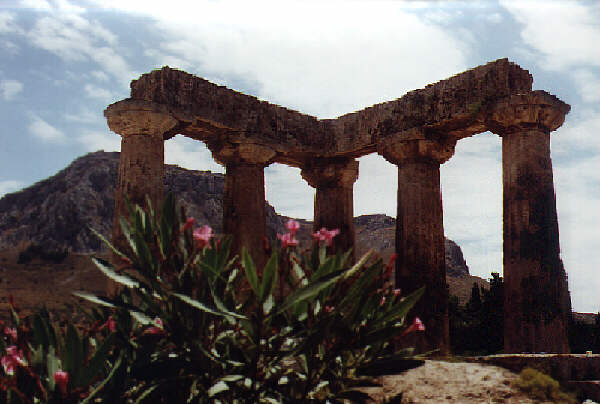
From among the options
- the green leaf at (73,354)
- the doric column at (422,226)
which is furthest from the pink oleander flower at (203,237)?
the doric column at (422,226)

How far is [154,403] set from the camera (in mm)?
3873

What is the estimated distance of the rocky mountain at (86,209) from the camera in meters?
51.8

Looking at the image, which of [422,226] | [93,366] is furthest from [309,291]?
[422,226]

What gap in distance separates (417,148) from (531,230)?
10.4ft

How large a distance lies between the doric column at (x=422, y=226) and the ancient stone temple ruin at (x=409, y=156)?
23 mm

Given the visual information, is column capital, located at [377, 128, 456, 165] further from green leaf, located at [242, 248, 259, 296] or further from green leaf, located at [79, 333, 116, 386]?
green leaf, located at [79, 333, 116, 386]

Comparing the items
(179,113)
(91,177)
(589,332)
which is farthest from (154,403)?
(91,177)

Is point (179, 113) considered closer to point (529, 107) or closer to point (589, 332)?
point (529, 107)

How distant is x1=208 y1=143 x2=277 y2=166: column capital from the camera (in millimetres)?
13242

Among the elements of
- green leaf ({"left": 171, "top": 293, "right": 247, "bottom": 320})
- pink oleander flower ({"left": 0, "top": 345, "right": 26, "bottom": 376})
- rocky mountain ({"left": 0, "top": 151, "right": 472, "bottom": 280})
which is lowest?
pink oleander flower ({"left": 0, "top": 345, "right": 26, "bottom": 376})

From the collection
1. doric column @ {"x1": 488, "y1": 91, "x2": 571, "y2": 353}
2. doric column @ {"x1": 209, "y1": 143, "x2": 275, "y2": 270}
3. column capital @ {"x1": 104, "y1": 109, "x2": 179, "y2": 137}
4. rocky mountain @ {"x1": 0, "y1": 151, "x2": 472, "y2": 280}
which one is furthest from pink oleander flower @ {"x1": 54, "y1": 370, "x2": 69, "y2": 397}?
rocky mountain @ {"x1": 0, "y1": 151, "x2": 472, "y2": 280}

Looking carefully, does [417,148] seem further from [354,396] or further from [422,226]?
[354,396]

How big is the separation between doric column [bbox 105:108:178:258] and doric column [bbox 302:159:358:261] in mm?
5116

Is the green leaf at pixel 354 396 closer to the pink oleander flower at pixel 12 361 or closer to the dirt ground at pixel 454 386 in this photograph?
the dirt ground at pixel 454 386
